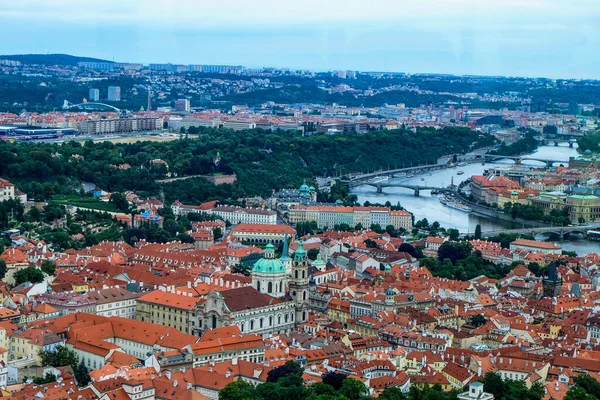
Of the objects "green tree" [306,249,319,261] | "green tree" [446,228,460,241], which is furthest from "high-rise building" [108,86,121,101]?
"green tree" [306,249,319,261]

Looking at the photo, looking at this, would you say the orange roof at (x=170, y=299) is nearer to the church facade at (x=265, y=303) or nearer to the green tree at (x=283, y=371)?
the church facade at (x=265, y=303)


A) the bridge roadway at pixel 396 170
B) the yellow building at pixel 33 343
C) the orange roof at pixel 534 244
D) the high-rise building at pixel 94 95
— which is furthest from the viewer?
the high-rise building at pixel 94 95

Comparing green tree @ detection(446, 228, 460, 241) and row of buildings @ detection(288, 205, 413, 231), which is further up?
green tree @ detection(446, 228, 460, 241)

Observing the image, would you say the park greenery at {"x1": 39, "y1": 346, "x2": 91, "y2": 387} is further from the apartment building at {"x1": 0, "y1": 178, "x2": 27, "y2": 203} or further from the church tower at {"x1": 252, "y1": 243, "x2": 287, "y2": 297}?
the apartment building at {"x1": 0, "y1": 178, "x2": 27, "y2": 203}

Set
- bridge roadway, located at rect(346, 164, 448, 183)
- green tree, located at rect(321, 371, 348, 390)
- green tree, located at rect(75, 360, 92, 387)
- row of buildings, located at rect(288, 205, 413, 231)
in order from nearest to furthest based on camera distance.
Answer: green tree, located at rect(321, 371, 348, 390) < green tree, located at rect(75, 360, 92, 387) < row of buildings, located at rect(288, 205, 413, 231) < bridge roadway, located at rect(346, 164, 448, 183)

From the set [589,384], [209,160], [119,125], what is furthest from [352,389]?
[119,125]

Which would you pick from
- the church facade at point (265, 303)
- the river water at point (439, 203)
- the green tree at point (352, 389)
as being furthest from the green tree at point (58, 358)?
the river water at point (439, 203)

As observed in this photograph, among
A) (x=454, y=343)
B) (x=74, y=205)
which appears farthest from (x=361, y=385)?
(x=74, y=205)
